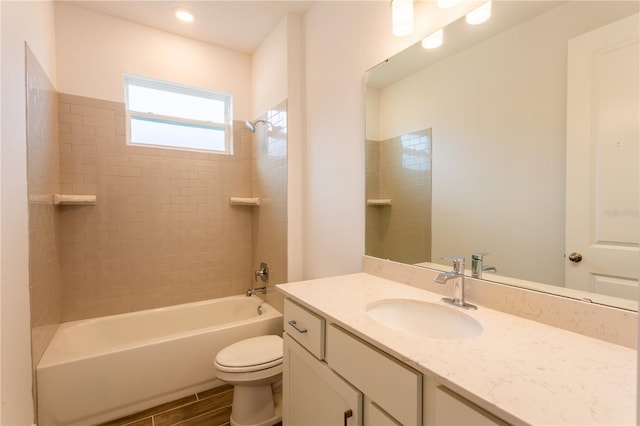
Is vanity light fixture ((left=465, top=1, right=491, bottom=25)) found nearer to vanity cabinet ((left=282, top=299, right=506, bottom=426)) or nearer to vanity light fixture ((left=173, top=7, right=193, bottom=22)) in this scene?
vanity cabinet ((left=282, top=299, right=506, bottom=426))

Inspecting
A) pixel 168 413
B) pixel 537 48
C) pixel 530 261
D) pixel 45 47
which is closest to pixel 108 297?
pixel 168 413

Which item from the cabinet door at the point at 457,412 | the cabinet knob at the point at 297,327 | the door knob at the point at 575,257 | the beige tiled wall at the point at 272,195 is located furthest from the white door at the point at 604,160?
→ the beige tiled wall at the point at 272,195

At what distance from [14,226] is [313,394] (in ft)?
4.97

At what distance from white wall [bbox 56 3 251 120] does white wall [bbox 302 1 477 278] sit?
1.02 meters

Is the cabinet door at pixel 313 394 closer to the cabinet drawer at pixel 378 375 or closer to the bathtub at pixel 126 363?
the cabinet drawer at pixel 378 375

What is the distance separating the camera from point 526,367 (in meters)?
0.68

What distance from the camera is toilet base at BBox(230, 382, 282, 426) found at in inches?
65.7

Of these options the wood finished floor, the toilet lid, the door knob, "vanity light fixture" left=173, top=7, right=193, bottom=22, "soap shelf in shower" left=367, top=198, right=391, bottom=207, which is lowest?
the wood finished floor

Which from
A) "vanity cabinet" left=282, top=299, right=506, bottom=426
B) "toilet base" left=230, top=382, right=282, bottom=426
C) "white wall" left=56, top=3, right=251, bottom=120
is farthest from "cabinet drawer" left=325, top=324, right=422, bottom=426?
"white wall" left=56, top=3, right=251, bottom=120

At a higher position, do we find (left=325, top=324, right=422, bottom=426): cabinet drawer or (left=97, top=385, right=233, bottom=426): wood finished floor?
(left=325, top=324, right=422, bottom=426): cabinet drawer

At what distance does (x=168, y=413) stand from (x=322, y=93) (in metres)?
2.36

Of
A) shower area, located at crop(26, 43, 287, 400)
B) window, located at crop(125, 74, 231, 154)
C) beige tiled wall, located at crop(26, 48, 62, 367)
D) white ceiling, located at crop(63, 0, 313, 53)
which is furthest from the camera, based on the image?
window, located at crop(125, 74, 231, 154)

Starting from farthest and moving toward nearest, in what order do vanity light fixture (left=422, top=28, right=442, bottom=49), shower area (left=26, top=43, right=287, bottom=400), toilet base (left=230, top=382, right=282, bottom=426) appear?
shower area (left=26, top=43, right=287, bottom=400) < toilet base (left=230, top=382, right=282, bottom=426) < vanity light fixture (left=422, top=28, right=442, bottom=49)

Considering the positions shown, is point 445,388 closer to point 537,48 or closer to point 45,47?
point 537,48
